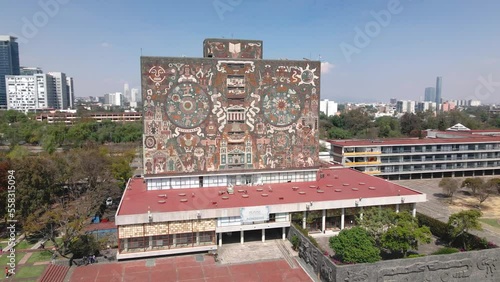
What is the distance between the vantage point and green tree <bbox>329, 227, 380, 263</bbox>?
20625mm

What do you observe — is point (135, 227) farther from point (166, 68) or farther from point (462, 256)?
point (462, 256)

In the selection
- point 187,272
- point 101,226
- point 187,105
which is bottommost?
point 187,272

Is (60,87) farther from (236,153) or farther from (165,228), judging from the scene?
(165,228)

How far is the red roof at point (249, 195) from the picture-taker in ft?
84.0

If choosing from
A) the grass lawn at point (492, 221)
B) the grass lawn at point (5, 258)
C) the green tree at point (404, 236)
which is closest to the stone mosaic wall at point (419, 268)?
the green tree at point (404, 236)

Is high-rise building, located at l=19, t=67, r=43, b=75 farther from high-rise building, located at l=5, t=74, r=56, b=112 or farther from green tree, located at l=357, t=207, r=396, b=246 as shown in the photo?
green tree, located at l=357, t=207, r=396, b=246

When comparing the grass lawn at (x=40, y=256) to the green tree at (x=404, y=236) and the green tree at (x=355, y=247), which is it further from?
the green tree at (x=404, y=236)

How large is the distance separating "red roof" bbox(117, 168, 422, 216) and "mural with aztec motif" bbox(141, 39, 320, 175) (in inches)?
73.7

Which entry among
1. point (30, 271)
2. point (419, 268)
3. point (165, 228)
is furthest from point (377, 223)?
point (30, 271)

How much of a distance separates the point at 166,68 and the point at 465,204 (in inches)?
1329

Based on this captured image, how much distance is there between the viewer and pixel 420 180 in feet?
158

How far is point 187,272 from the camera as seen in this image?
22.2m

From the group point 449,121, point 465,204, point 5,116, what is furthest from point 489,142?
point 5,116

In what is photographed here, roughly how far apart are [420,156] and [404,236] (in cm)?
2994
